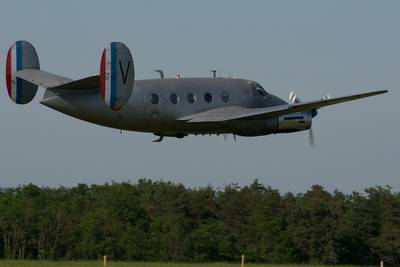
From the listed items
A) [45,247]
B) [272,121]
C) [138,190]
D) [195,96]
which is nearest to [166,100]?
[195,96]

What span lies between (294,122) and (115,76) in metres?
10.6

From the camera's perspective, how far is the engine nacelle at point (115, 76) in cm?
4614

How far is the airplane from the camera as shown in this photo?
46656 mm

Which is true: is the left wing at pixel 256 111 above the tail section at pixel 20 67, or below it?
below

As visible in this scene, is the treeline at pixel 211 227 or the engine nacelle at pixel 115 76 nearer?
the engine nacelle at pixel 115 76

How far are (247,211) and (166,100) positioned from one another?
59366 mm

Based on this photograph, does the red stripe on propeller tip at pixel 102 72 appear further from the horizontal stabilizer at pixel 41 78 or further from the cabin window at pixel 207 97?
the cabin window at pixel 207 97

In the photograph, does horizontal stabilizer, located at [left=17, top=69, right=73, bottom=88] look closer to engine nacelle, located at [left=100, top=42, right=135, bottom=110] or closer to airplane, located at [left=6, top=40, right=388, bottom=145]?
airplane, located at [left=6, top=40, right=388, bottom=145]

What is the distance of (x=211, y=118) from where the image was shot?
50250 mm

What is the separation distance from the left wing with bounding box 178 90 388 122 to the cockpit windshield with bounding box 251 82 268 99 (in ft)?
6.08

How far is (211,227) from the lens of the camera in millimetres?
98500

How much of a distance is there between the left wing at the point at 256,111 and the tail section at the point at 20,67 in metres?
7.93

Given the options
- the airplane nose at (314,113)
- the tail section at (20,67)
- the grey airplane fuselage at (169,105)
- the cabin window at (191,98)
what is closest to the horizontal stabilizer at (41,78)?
the tail section at (20,67)

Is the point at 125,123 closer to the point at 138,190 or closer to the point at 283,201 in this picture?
the point at 283,201
